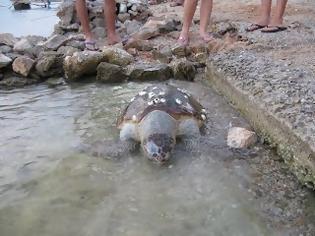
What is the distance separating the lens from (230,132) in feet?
11.6

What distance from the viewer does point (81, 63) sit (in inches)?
203

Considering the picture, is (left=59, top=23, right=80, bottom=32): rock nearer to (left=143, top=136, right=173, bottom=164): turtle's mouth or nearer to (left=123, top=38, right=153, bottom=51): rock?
(left=123, top=38, right=153, bottom=51): rock

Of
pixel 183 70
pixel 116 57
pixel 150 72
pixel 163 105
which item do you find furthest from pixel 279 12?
pixel 163 105

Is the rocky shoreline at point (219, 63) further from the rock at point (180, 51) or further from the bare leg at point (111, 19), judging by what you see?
the bare leg at point (111, 19)

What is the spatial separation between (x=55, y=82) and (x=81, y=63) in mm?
405

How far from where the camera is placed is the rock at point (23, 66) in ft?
17.4

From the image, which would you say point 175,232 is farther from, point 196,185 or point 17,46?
point 17,46

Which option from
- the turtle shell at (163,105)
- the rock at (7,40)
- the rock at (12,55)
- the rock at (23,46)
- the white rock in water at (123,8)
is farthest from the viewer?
the white rock in water at (123,8)

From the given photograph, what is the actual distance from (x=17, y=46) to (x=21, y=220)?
3942mm

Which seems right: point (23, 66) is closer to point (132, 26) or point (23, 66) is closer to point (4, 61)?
point (4, 61)

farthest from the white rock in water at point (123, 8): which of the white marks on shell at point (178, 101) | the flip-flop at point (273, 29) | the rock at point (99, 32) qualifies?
the white marks on shell at point (178, 101)

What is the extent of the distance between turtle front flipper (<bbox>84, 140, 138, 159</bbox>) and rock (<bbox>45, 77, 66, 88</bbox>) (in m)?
1.89

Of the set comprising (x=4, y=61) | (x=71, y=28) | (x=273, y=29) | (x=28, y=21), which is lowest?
(x=28, y=21)

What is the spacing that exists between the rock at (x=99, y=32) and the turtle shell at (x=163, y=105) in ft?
9.63
